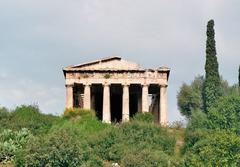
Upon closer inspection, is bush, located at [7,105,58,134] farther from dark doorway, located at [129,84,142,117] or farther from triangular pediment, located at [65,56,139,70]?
dark doorway, located at [129,84,142,117]

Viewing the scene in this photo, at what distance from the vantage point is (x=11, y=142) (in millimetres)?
54156

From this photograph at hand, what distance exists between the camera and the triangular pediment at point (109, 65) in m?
66.3

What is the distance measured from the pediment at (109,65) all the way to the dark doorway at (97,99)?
2148 millimetres

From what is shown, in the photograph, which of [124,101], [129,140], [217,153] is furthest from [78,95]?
[217,153]

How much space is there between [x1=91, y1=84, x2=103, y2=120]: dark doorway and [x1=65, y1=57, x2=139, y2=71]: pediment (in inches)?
84.6

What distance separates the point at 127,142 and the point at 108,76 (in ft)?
43.8

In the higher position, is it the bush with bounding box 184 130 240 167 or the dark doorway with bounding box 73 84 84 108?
the dark doorway with bounding box 73 84 84 108

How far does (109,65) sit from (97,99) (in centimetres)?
521

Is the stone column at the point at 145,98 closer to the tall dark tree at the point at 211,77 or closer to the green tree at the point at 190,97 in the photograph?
the tall dark tree at the point at 211,77

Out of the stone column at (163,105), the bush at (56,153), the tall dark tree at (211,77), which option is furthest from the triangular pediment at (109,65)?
the bush at (56,153)

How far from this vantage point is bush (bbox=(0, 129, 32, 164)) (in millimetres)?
52531

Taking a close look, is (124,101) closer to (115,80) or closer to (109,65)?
(115,80)

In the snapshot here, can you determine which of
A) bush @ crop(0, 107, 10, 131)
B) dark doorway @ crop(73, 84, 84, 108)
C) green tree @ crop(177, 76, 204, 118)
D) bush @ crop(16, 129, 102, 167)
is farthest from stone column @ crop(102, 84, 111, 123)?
bush @ crop(16, 129, 102, 167)

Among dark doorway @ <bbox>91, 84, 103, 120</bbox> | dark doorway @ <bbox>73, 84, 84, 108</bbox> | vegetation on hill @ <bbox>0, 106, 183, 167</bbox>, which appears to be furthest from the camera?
dark doorway @ <bbox>91, 84, 103, 120</bbox>
